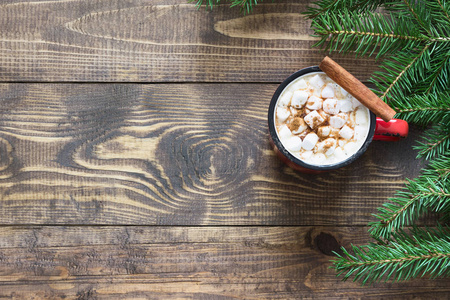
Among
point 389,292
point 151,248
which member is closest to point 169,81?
point 151,248

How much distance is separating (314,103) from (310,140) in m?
0.07

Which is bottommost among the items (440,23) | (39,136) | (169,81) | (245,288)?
(245,288)

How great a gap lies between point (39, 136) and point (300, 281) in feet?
2.09

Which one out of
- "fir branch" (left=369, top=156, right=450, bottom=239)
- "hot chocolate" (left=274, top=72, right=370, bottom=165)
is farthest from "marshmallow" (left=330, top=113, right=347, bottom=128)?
"fir branch" (left=369, top=156, right=450, bottom=239)

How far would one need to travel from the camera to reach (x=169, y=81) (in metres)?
0.83

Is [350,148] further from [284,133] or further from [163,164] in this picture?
[163,164]

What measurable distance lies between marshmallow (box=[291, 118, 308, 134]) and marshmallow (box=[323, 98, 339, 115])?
0.05 metres

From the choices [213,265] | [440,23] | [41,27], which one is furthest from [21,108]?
[440,23]

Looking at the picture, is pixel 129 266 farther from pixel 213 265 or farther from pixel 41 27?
pixel 41 27

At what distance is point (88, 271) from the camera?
2.71 feet

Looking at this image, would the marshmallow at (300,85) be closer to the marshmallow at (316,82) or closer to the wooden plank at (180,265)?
the marshmallow at (316,82)

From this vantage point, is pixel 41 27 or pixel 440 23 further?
pixel 41 27

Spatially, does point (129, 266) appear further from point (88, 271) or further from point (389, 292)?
point (389, 292)

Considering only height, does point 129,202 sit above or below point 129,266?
above
